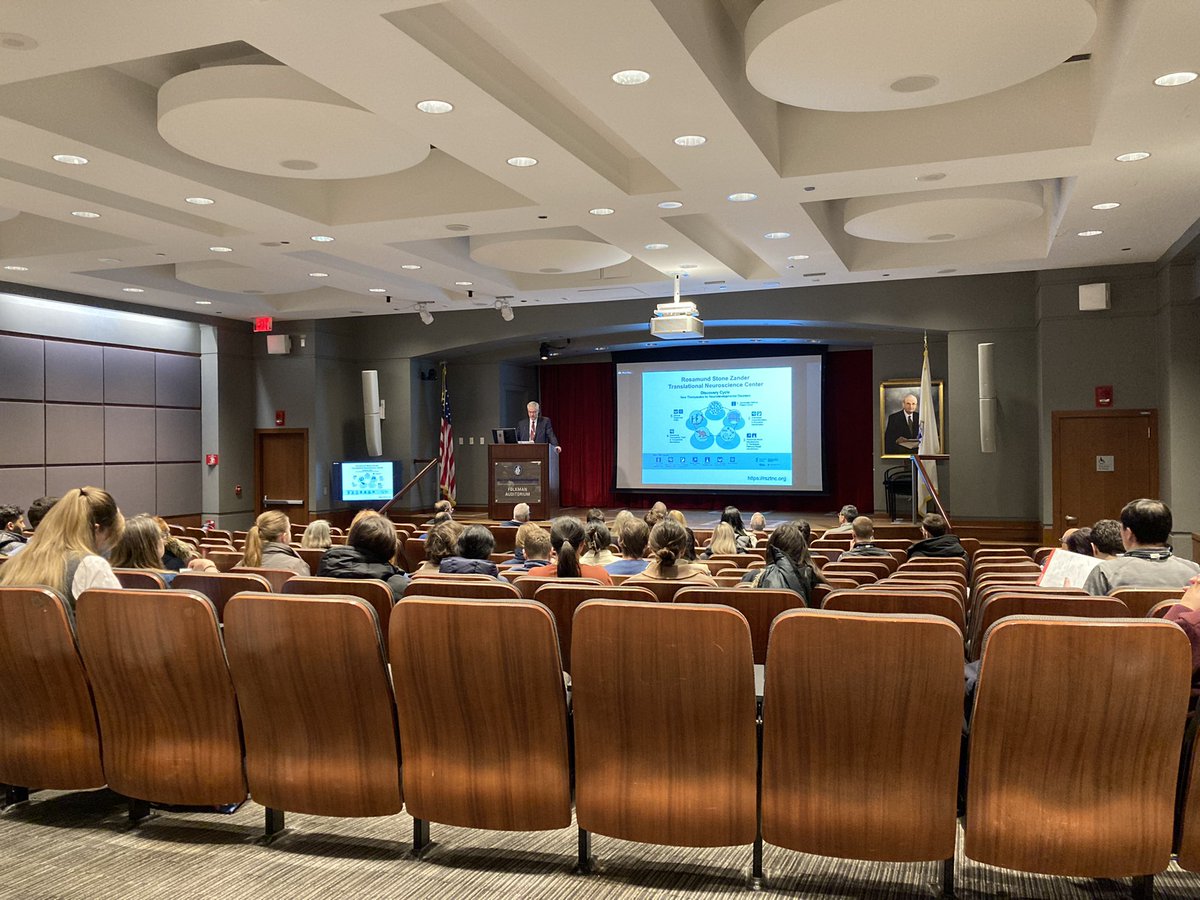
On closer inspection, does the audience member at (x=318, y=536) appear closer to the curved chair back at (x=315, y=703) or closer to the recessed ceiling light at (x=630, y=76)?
the recessed ceiling light at (x=630, y=76)

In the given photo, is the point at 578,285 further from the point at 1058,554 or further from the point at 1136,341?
the point at 1058,554

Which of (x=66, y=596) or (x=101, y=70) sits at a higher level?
(x=101, y=70)

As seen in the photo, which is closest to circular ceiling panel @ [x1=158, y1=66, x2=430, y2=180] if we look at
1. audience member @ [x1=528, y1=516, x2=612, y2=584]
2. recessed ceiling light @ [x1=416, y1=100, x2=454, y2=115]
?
recessed ceiling light @ [x1=416, y1=100, x2=454, y2=115]

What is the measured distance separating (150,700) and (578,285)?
31.5 feet

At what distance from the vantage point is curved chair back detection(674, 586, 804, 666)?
3.51 metres

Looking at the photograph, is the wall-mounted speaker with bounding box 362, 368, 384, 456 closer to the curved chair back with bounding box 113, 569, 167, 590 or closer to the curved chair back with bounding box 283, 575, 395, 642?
the curved chair back with bounding box 113, 569, 167, 590

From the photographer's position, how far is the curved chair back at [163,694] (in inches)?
113

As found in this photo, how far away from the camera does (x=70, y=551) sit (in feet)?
10.8

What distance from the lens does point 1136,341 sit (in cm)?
1073

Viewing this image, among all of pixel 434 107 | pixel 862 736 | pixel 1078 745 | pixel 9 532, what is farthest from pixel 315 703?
pixel 9 532

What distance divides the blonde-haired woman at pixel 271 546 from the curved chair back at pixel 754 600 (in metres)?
2.77

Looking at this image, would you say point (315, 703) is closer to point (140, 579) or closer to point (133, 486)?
point (140, 579)

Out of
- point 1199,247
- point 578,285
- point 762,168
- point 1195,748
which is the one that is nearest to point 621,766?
point 1195,748

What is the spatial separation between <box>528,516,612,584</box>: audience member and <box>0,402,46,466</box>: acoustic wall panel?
8.78 m
